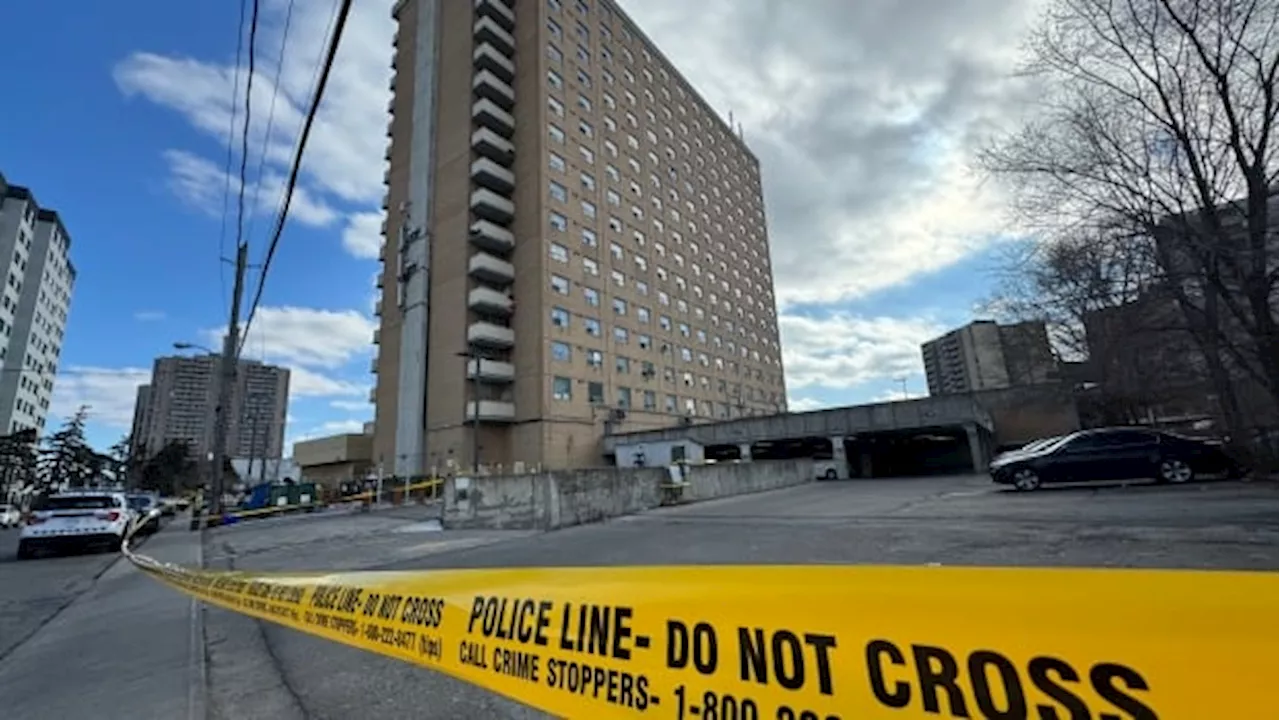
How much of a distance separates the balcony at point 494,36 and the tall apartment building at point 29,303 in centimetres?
6541

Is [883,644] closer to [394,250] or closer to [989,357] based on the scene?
[989,357]

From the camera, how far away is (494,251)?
1703 inches

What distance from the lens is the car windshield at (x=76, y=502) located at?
12.3m

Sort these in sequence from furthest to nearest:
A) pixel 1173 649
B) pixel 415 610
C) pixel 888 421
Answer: pixel 888 421
pixel 415 610
pixel 1173 649

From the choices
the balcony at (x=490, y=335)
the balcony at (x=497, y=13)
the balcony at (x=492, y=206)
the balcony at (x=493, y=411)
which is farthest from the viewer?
the balcony at (x=497, y=13)

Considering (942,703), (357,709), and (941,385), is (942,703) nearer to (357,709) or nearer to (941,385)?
(357,709)

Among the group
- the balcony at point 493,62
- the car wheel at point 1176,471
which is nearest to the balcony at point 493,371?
the balcony at point 493,62

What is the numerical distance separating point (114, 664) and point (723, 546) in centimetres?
682

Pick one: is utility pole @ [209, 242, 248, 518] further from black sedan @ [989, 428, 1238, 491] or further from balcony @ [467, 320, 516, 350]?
black sedan @ [989, 428, 1238, 491]

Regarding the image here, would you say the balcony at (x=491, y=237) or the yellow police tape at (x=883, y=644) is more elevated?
the balcony at (x=491, y=237)

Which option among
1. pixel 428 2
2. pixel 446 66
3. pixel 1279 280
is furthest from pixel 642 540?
pixel 428 2

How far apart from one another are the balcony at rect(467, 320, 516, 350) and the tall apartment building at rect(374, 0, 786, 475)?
0.13m

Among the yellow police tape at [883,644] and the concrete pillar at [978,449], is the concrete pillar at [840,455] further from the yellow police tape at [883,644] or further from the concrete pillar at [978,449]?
the yellow police tape at [883,644]

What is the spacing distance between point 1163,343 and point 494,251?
38581 mm
